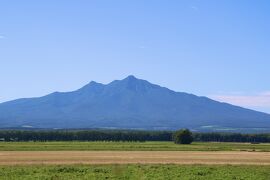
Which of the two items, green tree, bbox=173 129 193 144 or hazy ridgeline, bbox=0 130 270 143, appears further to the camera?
hazy ridgeline, bbox=0 130 270 143

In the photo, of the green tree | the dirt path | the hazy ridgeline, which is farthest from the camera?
the hazy ridgeline

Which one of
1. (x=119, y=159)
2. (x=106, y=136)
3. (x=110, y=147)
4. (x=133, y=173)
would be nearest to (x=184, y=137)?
(x=110, y=147)

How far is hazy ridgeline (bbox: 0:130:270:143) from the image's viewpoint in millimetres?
145250

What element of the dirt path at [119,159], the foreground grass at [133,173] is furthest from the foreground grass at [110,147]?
the foreground grass at [133,173]

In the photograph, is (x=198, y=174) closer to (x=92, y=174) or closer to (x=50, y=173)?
(x=92, y=174)

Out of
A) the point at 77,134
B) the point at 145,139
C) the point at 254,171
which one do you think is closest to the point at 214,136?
the point at 145,139

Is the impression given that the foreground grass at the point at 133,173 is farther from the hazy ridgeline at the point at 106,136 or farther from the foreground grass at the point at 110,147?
the hazy ridgeline at the point at 106,136

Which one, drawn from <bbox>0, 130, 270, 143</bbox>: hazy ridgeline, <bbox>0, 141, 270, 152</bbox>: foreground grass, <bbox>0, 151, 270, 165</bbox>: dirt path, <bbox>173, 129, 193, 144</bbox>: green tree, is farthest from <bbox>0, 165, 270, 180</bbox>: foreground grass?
<bbox>0, 130, 270, 143</bbox>: hazy ridgeline

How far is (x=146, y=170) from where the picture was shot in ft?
139

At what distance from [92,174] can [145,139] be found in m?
115

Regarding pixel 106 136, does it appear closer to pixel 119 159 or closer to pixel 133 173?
pixel 119 159

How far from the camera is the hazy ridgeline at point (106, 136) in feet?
477

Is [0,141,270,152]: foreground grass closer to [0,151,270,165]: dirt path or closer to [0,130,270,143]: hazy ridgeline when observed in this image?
[0,151,270,165]: dirt path

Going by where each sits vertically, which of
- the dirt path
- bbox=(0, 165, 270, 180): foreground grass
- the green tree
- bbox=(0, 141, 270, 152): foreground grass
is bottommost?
bbox=(0, 165, 270, 180): foreground grass
